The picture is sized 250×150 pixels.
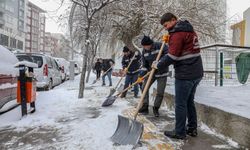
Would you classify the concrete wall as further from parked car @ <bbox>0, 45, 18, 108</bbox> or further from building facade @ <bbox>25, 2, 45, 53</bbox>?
building facade @ <bbox>25, 2, 45, 53</bbox>

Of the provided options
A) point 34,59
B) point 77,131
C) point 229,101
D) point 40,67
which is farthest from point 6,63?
point 34,59

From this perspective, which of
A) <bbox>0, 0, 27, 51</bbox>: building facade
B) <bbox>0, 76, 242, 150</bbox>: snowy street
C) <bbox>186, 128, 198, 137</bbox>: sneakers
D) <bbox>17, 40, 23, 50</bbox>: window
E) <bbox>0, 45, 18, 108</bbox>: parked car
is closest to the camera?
<bbox>0, 76, 242, 150</bbox>: snowy street

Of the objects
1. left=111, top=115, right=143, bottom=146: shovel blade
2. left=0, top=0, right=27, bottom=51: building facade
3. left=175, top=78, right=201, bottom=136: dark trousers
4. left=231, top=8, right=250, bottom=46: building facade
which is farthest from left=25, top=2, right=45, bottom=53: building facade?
left=175, top=78, right=201, bottom=136: dark trousers

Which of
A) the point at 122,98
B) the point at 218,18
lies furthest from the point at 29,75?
the point at 218,18

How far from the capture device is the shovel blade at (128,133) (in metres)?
4.53

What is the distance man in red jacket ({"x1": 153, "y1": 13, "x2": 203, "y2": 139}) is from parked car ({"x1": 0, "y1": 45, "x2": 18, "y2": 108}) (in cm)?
396

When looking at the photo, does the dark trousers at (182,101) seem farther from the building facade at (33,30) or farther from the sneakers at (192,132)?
the building facade at (33,30)

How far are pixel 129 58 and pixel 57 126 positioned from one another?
5579mm

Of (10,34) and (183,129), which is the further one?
(10,34)

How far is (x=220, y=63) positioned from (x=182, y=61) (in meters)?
6.32

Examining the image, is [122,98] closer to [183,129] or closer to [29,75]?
[29,75]

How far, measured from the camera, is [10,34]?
75375mm

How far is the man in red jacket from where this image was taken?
470 cm

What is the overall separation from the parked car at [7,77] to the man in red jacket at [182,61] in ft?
13.0
